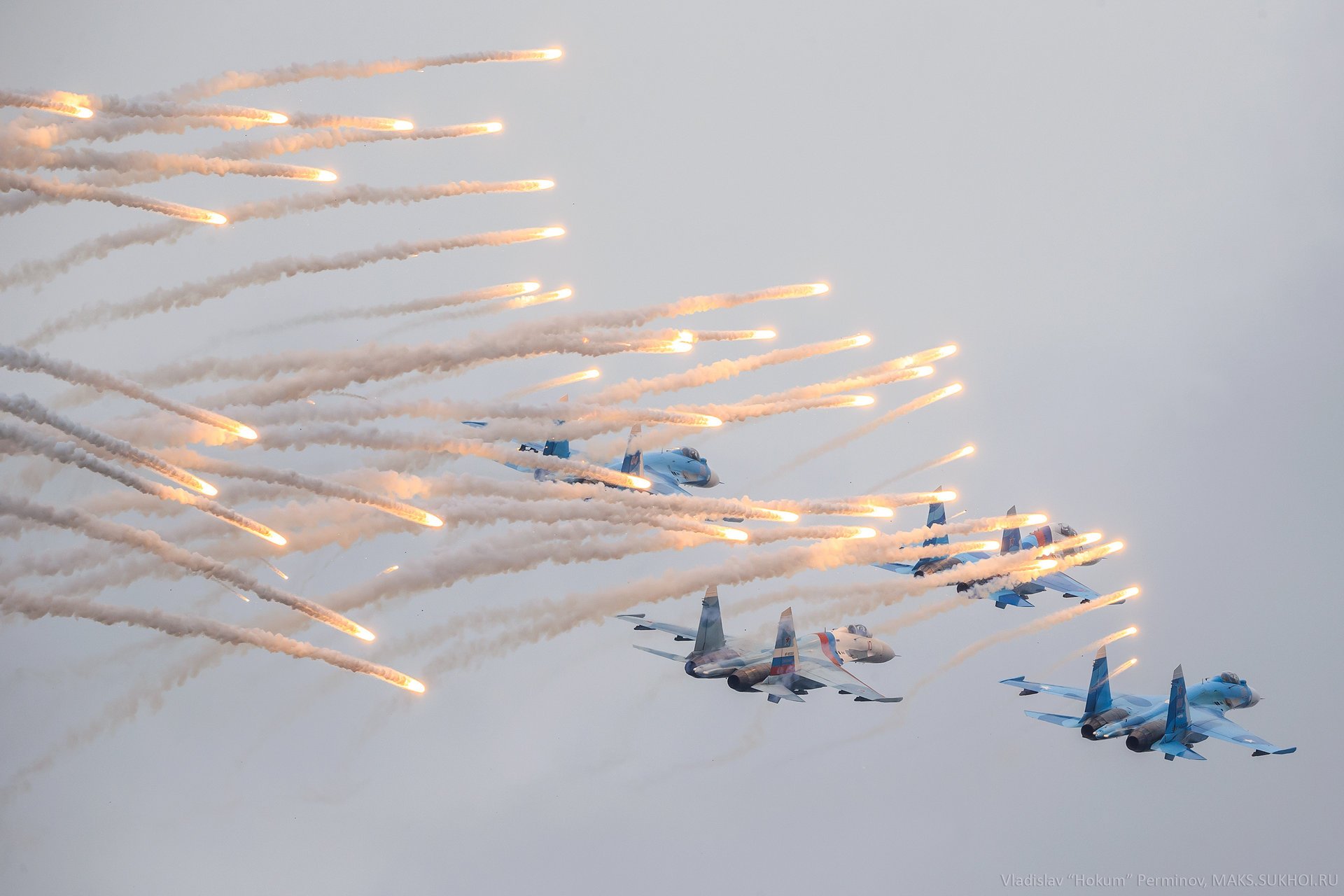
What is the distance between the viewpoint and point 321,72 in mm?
52219

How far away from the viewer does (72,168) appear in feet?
147

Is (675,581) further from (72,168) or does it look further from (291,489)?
(72,168)

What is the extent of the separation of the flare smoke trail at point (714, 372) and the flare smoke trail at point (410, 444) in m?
5.95

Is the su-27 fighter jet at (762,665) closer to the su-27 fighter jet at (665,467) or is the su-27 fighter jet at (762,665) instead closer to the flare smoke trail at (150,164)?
the su-27 fighter jet at (665,467)

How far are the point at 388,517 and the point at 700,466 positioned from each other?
27.4 metres

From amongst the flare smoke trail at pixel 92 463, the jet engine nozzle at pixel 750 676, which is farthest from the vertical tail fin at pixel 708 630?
the flare smoke trail at pixel 92 463

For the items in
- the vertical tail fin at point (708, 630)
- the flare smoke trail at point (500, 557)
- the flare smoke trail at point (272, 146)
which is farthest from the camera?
the vertical tail fin at point (708, 630)

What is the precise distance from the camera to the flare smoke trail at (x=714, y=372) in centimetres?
6084

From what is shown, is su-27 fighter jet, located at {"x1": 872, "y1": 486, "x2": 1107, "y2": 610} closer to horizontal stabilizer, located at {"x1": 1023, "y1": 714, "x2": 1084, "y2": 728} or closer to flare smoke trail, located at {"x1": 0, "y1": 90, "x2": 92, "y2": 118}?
horizontal stabilizer, located at {"x1": 1023, "y1": 714, "x2": 1084, "y2": 728}

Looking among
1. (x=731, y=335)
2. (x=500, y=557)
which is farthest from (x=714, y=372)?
(x=500, y=557)

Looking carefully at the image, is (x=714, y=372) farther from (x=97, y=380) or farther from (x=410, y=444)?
(x=97, y=380)

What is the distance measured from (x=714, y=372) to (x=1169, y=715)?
24.8 metres

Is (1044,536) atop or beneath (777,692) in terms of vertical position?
atop

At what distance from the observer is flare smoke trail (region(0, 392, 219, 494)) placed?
35281 millimetres
